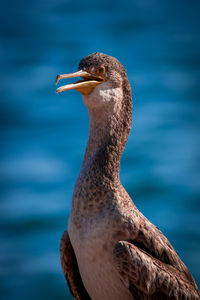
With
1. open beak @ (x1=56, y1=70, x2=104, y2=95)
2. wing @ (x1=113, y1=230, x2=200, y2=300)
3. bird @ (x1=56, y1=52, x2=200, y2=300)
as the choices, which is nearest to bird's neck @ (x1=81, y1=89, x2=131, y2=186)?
bird @ (x1=56, y1=52, x2=200, y2=300)

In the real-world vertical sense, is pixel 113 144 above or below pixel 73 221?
above

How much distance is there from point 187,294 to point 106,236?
1.84ft

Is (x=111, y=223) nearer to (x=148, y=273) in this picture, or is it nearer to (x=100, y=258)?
(x=100, y=258)

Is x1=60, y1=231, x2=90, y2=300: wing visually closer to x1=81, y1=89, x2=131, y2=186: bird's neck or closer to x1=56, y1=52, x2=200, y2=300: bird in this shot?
x1=56, y1=52, x2=200, y2=300: bird

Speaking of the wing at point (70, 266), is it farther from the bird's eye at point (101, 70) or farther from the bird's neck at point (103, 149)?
the bird's eye at point (101, 70)

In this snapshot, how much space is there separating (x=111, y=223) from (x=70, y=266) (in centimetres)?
51

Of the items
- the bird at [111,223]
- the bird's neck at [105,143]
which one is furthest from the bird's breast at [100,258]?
the bird's neck at [105,143]

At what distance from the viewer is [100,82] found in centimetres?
249

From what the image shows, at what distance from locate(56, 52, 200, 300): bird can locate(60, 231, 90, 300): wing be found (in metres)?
0.13

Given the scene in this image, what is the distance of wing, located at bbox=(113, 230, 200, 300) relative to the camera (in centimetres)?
236

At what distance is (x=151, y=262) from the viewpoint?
2.43 m

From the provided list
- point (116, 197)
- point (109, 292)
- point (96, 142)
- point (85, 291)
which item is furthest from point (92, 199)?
point (85, 291)

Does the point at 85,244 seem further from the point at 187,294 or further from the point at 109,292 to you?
the point at 187,294

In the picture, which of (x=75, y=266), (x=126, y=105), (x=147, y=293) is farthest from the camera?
(x=75, y=266)
